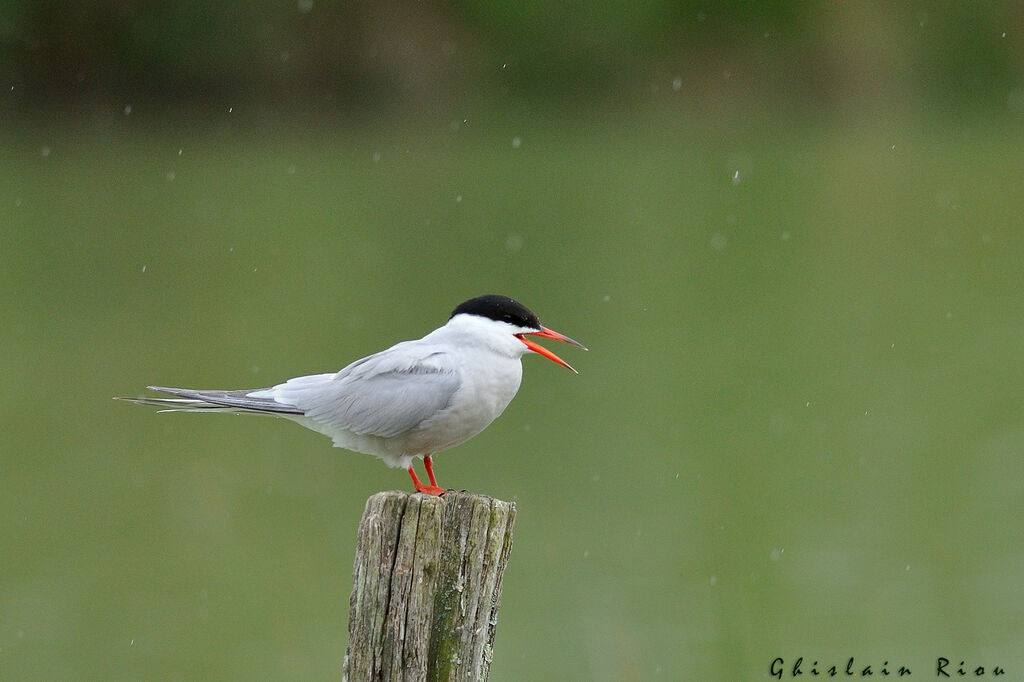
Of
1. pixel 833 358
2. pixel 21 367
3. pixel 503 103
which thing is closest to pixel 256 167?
pixel 503 103

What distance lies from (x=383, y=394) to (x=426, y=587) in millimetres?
982

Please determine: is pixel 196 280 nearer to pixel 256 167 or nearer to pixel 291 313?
pixel 291 313

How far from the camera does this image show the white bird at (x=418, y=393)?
374 cm

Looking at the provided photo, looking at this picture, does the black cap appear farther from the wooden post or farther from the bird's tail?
the wooden post

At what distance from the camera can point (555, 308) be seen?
11008 mm

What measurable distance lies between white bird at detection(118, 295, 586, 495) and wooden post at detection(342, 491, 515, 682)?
0.71 meters

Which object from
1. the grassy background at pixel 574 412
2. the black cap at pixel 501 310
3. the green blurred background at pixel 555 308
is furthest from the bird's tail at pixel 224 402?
the green blurred background at pixel 555 308

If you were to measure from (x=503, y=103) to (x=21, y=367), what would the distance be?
11.5 metres

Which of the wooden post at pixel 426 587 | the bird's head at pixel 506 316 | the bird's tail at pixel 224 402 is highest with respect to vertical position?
the bird's head at pixel 506 316

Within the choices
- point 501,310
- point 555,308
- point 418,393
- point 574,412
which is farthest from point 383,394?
point 555,308

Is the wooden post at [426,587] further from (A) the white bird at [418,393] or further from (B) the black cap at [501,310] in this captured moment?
(B) the black cap at [501,310]

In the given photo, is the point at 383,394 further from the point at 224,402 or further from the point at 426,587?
the point at 426,587

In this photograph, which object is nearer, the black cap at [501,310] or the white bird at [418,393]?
the white bird at [418,393]

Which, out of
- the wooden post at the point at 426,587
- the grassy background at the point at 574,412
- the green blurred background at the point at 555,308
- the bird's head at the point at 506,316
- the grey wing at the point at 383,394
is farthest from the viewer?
the green blurred background at the point at 555,308
